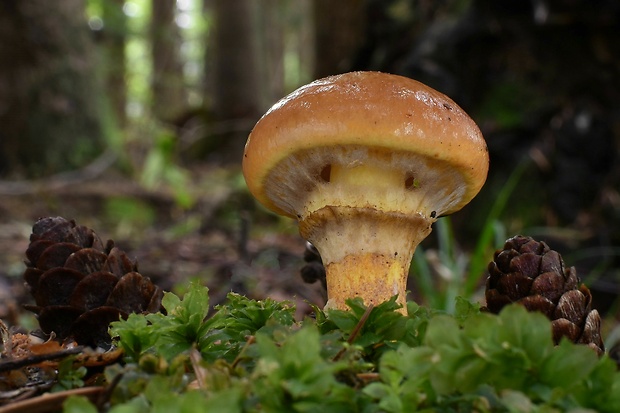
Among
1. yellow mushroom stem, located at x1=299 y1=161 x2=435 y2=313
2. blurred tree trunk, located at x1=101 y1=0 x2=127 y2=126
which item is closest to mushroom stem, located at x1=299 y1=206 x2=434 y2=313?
yellow mushroom stem, located at x1=299 y1=161 x2=435 y2=313

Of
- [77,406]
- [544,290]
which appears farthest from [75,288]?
[544,290]

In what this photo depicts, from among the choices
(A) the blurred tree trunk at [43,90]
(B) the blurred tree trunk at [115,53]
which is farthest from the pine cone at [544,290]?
(B) the blurred tree trunk at [115,53]

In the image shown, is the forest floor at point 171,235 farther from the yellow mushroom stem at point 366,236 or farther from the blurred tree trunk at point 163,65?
the blurred tree trunk at point 163,65

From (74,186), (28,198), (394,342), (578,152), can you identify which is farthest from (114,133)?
(394,342)

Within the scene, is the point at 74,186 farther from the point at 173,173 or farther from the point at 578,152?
the point at 578,152

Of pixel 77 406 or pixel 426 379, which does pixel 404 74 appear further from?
pixel 77 406
